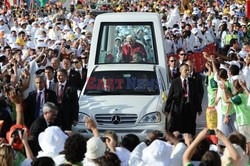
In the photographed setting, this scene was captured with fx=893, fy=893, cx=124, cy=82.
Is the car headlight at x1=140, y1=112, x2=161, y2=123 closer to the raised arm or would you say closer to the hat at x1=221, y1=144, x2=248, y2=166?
the hat at x1=221, y1=144, x2=248, y2=166

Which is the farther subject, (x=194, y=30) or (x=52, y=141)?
(x=194, y=30)

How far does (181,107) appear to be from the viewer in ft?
52.1

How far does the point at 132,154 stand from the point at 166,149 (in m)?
0.61

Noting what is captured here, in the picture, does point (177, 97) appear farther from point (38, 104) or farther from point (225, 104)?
point (38, 104)

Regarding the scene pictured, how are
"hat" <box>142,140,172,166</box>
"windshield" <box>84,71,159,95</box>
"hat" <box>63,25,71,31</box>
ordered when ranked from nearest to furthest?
"hat" <box>142,140,172,166</box>
"windshield" <box>84,71,159,95</box>
"hat" <box>63,25,71,31</box>

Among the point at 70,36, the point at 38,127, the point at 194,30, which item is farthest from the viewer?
the point at 194,30

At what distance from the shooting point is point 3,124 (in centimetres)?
1273

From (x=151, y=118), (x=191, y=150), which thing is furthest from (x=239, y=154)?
(x=151, y=118)

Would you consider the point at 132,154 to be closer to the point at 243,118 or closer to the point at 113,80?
the point at 243,118

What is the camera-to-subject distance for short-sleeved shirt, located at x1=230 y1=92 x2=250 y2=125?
14688 mm

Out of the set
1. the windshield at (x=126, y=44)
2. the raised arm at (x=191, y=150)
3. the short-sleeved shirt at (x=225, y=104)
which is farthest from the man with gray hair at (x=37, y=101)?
the raised arm at (x=191, y=150)

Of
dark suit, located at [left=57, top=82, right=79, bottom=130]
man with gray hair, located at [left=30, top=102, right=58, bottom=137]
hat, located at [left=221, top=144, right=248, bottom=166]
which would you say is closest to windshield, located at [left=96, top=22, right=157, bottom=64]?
dark suit, located at [left=57, top=82, right=79, bottom=130]

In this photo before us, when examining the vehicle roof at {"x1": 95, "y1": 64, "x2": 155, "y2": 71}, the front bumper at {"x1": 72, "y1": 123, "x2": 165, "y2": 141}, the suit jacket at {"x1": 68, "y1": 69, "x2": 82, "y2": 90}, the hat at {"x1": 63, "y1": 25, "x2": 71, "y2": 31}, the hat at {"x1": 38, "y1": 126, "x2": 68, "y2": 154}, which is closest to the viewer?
the hat at {"x1": 38, "y1": 126, "x2": 68, "y2": 154}

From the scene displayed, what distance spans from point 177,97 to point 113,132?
5.16m
